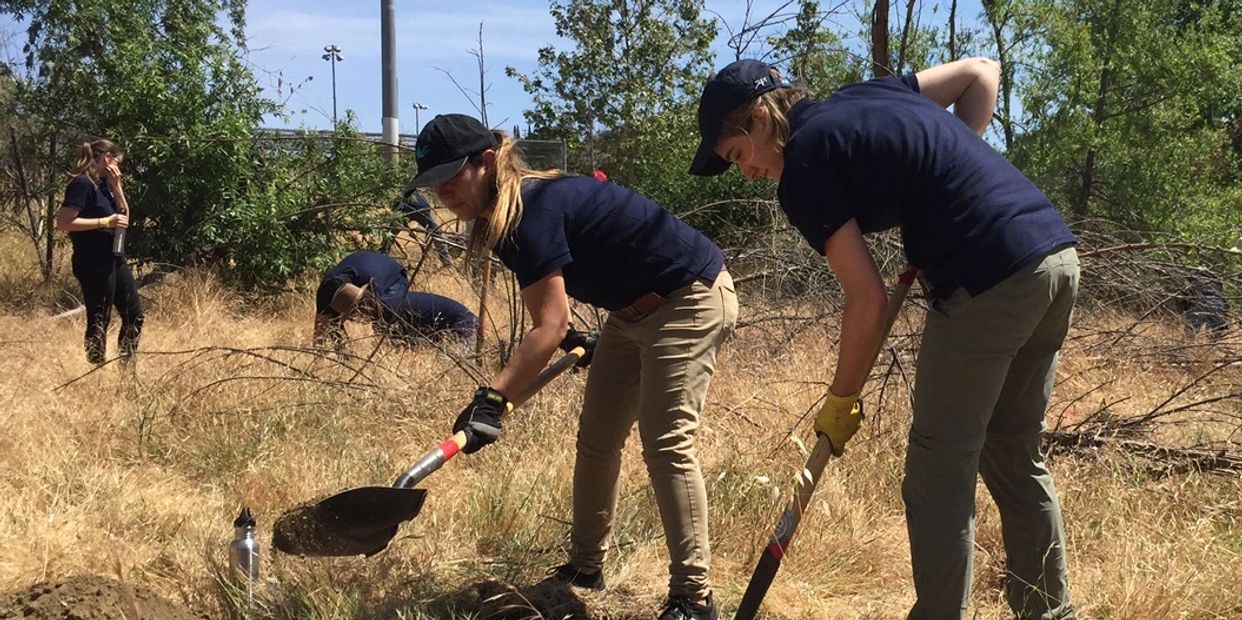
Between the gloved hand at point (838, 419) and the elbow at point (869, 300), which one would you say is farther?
the gloved hand at point (838, 419)

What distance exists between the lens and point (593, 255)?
2.93m

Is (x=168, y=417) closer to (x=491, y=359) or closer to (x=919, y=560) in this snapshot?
(x=491, y=359)

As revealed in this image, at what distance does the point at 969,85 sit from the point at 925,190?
67cm

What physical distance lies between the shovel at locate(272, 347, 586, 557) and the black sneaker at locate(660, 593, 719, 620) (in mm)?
720

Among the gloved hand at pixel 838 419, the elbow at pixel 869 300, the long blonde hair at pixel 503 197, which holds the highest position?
the long blonde hair at pixel 503 197

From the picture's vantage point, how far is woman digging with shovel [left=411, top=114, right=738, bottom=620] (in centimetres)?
278

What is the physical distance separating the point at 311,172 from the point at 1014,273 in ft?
27.5

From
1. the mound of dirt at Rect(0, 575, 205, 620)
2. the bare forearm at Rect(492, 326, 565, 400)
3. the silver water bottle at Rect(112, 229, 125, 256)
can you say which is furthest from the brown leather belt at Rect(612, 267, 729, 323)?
the silver water bottle at Rect(112, 229, 125, 256)

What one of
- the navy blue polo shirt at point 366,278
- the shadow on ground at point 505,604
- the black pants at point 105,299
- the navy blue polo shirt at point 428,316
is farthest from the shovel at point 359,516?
the black pants at point 105,299

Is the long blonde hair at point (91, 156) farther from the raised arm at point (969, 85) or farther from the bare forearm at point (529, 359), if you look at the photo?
the raised arm at point (969, 85)

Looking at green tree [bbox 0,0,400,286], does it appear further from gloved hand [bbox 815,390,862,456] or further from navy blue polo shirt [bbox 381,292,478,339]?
gloved hand [bbox 815,390,862,456]

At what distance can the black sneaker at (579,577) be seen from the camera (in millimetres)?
3291

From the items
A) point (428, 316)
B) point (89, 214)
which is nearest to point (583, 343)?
point (428, 316)

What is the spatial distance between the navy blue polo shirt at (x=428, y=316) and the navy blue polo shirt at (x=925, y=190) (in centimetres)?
381
